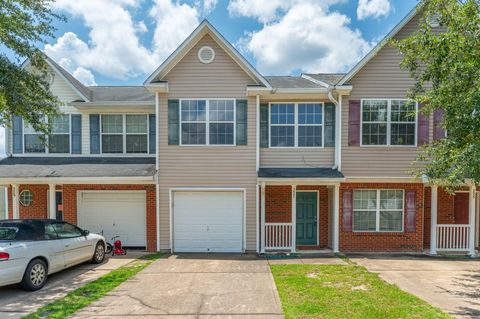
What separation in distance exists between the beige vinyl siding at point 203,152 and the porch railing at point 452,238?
6849 millimetres

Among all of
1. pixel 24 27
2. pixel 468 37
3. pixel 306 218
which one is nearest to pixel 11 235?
pixel 24 27

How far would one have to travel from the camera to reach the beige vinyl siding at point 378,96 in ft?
Answer: 34.7

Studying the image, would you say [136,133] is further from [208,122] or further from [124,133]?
[208,122]

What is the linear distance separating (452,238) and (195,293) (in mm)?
9777

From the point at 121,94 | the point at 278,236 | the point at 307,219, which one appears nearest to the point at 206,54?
the point at 121,94

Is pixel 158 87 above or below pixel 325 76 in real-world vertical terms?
below

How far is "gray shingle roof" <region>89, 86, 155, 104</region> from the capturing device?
12383 mm

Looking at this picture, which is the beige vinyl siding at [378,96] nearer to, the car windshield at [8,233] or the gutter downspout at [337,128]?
the gutter downspout at [337,128]

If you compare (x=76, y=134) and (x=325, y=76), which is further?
(x=325, y=76)

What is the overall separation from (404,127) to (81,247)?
1118cm

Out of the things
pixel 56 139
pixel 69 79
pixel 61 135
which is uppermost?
pixel 69 79

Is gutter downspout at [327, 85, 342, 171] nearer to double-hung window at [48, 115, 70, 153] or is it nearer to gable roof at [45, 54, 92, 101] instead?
gable roof at [45, 54, 92, 101]

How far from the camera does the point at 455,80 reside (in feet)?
21.5

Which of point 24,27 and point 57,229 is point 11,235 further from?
point 24,27
